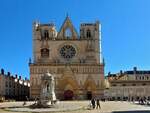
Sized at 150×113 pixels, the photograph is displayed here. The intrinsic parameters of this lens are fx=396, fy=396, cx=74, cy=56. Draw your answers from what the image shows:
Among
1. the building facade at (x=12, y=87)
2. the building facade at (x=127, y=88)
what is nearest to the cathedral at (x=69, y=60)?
the building facade at (x=12, y=87)

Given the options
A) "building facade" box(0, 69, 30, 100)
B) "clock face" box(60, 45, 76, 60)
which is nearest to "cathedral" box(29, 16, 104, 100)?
"clock face" box(60, 45, 76, 60)

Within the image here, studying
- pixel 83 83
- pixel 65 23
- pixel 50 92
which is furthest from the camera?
pixel 65 23

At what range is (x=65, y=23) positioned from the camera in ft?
309

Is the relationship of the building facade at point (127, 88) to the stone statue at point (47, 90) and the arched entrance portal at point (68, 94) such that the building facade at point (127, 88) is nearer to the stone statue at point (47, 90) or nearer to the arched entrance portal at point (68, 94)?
the arched entrance portal at point (68, 94)

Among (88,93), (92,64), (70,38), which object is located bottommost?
(88,93)

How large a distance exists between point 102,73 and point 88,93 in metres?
5.39

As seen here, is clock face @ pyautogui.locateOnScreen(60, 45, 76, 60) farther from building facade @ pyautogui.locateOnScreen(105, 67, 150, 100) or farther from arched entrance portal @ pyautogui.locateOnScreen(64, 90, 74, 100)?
building facade @ pyautogui.locateOnScreen(105, 67, 150, 100)

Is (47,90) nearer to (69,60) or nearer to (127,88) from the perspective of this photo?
(69,60)

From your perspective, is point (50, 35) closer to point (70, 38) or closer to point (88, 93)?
point (70, 38)

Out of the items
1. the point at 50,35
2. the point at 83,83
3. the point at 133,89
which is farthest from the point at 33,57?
the point at 133,89

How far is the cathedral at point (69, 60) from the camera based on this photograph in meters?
87.1

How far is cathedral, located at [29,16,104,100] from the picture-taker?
8706cm

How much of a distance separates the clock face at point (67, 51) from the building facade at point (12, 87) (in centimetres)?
1412

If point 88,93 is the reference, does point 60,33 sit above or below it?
above
